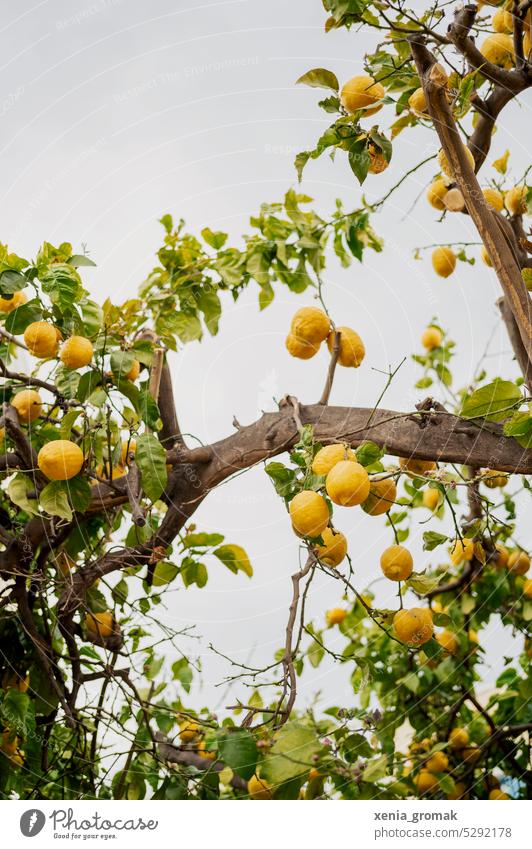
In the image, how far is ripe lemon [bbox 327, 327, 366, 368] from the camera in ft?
2.90

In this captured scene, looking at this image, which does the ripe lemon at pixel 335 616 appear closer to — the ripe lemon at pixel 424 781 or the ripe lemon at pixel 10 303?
the ripe lemon at pixel 424 781

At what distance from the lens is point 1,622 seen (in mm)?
1056

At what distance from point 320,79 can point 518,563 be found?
34.1 inches

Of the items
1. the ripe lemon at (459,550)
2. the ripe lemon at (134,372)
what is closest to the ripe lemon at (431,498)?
the ripe lemon at (459,550)

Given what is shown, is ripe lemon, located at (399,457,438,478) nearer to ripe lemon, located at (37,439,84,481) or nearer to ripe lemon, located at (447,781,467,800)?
ripe lemon, located at (37,439,84,481)

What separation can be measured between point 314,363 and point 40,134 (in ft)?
1.43

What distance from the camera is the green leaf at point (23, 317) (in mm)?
893

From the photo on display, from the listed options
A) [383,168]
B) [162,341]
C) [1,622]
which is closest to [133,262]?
[162,341]

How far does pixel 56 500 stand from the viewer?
34.0 inches

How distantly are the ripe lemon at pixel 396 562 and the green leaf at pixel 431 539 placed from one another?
0.18ft

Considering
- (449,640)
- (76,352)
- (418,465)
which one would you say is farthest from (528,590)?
(76,352)

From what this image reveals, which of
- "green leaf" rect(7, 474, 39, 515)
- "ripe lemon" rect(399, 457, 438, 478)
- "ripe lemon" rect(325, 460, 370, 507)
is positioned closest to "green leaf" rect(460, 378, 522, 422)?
"ripe lemon" rect(399, 457, 438, 478)

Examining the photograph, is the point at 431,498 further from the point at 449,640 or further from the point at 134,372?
the point at 134,372
